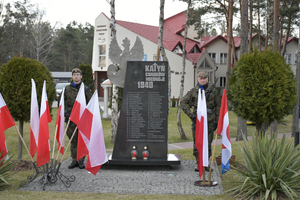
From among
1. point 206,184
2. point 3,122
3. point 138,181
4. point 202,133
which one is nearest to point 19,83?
point 3,122

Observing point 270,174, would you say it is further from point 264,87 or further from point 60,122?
point 60,122

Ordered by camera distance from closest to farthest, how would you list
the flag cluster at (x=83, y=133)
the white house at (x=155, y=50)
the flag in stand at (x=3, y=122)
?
1. the flag cluster at (x=83, y=133)
2. the flag in stand at (x=3, y=122)
3. the white house at (x=155, y=50)

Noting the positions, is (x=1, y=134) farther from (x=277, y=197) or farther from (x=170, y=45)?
(x=170, y=45)

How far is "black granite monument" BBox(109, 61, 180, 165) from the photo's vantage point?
743cm

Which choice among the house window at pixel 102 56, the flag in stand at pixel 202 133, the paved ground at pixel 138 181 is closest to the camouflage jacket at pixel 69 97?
the paved ground at pixel 138 181

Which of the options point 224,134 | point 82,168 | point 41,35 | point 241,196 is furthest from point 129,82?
point 41,35

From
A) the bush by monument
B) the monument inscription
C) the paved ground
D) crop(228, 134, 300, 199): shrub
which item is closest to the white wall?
the bush by monument

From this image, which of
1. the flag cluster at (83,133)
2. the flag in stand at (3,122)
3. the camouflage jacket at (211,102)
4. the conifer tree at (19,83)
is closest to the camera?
the flag cluster at (83,133)

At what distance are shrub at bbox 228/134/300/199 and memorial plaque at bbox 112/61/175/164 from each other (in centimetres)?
225

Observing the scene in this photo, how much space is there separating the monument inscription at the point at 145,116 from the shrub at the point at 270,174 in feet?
7.37

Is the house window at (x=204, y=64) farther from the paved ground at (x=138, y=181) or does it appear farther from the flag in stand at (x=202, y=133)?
the flag in stand at (x=202, y=133)

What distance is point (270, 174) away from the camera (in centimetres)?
519

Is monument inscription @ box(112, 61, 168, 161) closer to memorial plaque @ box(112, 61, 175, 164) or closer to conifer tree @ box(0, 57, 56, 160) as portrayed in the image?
memorial plaque @ box(112, 61, 175, 164)

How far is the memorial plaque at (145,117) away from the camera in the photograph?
7434 millimetres
